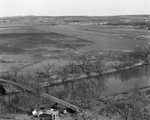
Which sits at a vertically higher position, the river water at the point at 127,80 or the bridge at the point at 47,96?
the bridge at the point at 47,96

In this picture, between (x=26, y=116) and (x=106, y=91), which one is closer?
(x=26, y=116)

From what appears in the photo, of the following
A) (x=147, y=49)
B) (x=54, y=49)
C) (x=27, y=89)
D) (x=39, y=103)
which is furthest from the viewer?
(x=54, y=49)

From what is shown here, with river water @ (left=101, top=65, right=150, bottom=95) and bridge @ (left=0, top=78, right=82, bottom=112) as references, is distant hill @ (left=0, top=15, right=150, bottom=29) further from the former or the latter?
bridge @ (left=0, top=78, right=82, bottom=112)

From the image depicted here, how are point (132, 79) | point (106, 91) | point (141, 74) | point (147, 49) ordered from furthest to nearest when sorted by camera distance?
1. point (147, 49)
2. point (141, 74)
3. point (132, 79)
4. point (106, 91)

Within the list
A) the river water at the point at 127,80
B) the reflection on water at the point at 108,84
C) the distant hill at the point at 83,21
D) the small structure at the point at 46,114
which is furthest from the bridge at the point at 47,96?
the distant hill at the point at 83,21

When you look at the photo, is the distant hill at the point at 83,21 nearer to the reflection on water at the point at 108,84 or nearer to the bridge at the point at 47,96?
the reflection on water at the point at 108,84

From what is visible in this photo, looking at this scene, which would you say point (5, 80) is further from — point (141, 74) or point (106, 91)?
point (141, 74)

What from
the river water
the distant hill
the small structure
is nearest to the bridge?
the small structure

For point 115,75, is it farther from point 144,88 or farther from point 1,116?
point 1,116

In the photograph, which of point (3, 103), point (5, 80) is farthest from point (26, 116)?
point (5, 80)
